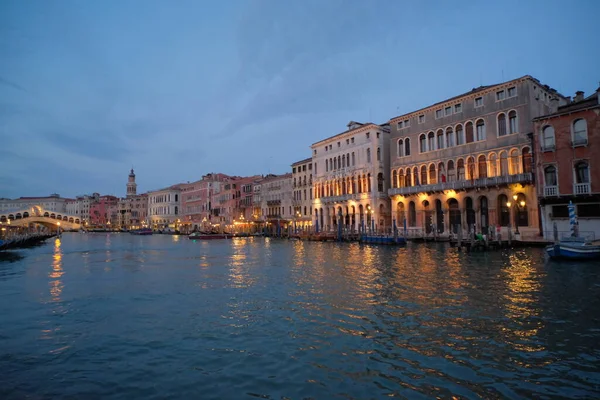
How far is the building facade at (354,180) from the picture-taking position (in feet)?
137

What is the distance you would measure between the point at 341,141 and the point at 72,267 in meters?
32.6

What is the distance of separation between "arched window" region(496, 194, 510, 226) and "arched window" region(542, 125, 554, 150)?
6.03 metres

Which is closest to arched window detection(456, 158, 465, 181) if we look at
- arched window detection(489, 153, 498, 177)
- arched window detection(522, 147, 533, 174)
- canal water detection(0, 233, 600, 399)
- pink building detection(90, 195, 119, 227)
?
arched window detection(489, 153, 498, 177)

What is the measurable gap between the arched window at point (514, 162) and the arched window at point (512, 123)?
4.87ft

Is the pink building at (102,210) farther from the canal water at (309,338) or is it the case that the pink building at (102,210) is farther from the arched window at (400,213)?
the canal water at (309,338)

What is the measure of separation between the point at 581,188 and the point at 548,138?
3.71 meters

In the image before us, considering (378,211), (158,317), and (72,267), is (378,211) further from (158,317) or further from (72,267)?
(158,317)

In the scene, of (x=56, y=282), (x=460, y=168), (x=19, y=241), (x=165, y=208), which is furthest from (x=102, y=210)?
(x=56, y=282)

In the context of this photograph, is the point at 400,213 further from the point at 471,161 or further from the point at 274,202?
the point at 274,202

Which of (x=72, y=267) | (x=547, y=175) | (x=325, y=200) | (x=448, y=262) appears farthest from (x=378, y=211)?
(x=72, y=267)

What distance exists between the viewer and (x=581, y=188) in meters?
23.4

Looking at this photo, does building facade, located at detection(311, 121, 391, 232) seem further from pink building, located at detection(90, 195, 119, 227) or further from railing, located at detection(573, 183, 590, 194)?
pink building, located at detection(90, 195, 119, 227)

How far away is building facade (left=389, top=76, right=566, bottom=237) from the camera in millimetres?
28828

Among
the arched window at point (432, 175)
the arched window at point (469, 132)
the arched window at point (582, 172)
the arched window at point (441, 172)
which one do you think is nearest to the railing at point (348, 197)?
the arched window at point (432, 175)
